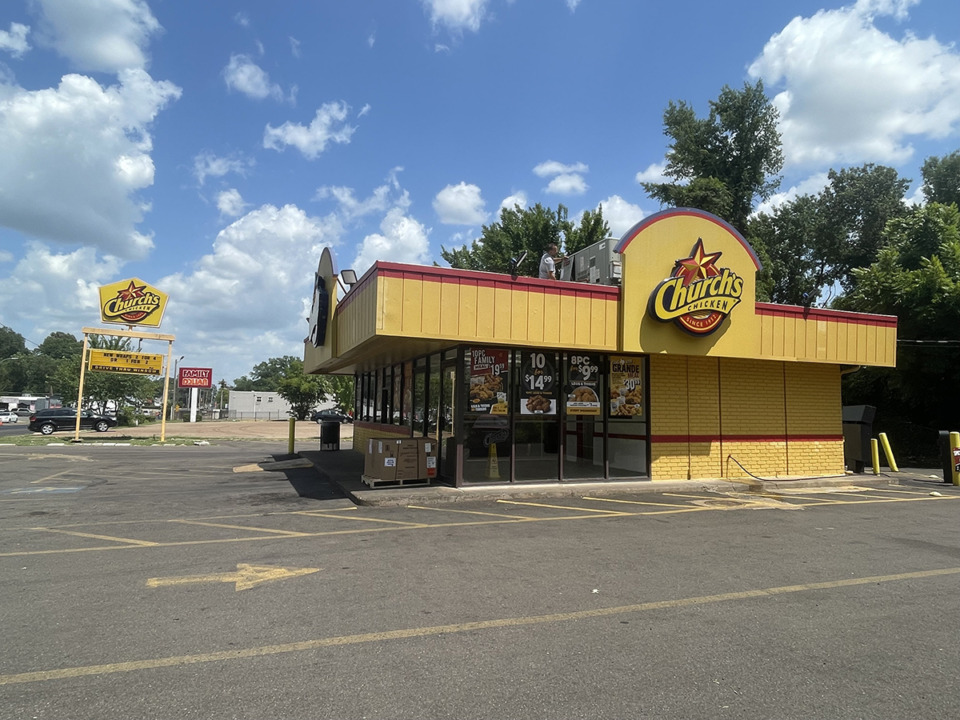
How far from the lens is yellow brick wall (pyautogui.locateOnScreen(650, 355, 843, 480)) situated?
44.7 feet

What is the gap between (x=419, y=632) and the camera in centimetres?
476

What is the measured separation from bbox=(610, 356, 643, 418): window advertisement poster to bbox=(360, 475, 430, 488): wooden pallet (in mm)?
4370

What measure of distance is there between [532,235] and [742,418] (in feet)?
85.7

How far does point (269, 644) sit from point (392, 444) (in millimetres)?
7158

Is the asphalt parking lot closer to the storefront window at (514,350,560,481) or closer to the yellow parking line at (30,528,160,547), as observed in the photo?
the yellow parking line at (30,528,160,547)

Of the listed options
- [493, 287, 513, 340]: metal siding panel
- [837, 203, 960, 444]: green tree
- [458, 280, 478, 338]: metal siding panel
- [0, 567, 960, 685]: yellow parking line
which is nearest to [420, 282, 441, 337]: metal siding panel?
[458, 280, 478, 338]: metal siding panel

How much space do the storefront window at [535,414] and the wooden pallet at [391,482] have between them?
1967mm

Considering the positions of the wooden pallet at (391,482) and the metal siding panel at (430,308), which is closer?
the metal siding panel at (430,308)

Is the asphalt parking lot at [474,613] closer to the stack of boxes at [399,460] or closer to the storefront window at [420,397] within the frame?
the stack of boxes at [399,460]

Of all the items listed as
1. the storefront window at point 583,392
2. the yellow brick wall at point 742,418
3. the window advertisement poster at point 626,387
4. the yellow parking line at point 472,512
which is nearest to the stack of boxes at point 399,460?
the yellow parking line at point 472,512

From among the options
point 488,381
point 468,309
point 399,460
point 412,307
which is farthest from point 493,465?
point 412,307

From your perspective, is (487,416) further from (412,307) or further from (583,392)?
(412,307)

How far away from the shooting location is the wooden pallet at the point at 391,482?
459 inches

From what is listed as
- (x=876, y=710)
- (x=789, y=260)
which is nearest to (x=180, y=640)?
(x=876, y=710)
